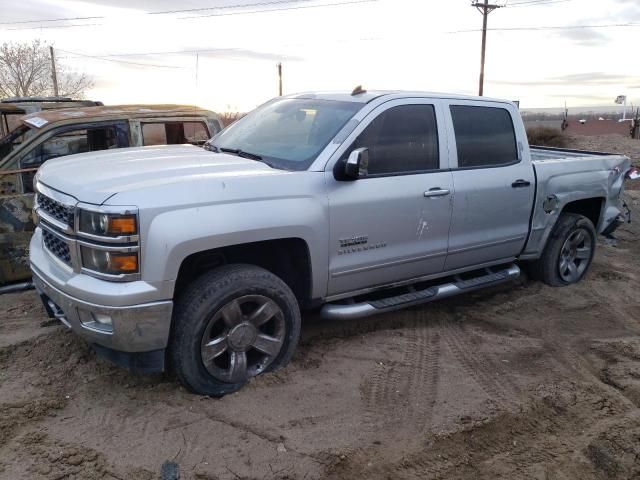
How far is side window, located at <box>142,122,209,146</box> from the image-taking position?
6.23 metres

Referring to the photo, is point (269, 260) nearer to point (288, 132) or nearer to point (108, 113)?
point (288, 132)

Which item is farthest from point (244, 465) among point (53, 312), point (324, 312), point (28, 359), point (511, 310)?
point (511, 310)

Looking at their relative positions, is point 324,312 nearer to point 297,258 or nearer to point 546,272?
point 297,258

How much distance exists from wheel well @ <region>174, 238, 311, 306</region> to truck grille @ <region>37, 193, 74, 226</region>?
702 mm

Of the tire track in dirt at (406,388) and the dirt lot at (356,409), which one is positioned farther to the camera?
the tire track in dirt at (406,388)

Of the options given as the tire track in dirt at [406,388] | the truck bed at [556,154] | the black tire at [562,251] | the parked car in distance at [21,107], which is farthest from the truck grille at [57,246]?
the truck bed at [556,154]

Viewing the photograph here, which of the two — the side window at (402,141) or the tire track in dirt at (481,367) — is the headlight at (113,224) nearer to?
the side window at (402,141)

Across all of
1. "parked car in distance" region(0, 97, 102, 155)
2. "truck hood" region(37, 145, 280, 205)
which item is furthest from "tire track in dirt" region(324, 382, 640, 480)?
"parked car in distance" region(0, 97, 102, 155)

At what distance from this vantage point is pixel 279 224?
3635mm

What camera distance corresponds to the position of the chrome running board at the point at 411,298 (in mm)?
4168

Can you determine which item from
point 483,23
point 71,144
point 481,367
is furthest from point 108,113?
point 483,23

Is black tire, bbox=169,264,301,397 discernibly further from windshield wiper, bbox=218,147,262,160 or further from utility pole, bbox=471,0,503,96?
utility pole, bbox=471,0,503,96

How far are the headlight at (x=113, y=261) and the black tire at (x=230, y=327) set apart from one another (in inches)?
17.6

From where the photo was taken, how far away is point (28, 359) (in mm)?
4074
